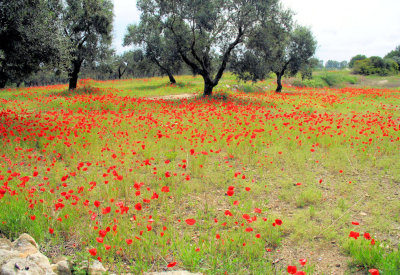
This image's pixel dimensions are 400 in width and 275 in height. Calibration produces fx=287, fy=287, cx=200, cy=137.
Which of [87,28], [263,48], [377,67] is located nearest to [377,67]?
[377,67]

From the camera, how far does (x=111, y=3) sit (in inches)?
947

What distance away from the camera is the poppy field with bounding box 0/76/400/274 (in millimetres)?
3641

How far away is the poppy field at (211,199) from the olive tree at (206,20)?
428 inches

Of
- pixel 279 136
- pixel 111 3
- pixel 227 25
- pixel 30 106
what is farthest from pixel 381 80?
pixel 30 106

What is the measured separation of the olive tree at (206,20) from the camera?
18.2m

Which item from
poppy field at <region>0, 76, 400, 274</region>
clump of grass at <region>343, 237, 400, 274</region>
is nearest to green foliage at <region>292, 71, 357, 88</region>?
poppy field at <region>0, 76, 400, 274</region>

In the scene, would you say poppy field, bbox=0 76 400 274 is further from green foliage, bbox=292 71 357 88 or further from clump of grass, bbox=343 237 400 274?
green foliage, bbox=292 71 357 88

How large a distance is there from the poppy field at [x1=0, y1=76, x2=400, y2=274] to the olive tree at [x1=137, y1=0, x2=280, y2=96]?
10.9m

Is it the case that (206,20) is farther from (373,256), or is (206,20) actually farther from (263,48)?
(373,256)

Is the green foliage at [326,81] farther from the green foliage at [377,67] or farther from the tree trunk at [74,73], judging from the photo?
the tree trunk at [74,73]

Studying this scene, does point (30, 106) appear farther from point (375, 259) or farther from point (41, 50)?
point (375, 259)

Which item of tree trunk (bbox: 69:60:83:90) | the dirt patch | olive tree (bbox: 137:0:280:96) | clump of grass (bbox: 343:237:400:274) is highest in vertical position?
olive tree (bbox: 137:0:280:96)

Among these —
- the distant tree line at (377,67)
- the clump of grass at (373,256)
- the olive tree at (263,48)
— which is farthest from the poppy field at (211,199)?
the distant tree line at (377,67)

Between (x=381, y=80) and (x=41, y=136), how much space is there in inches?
1854
